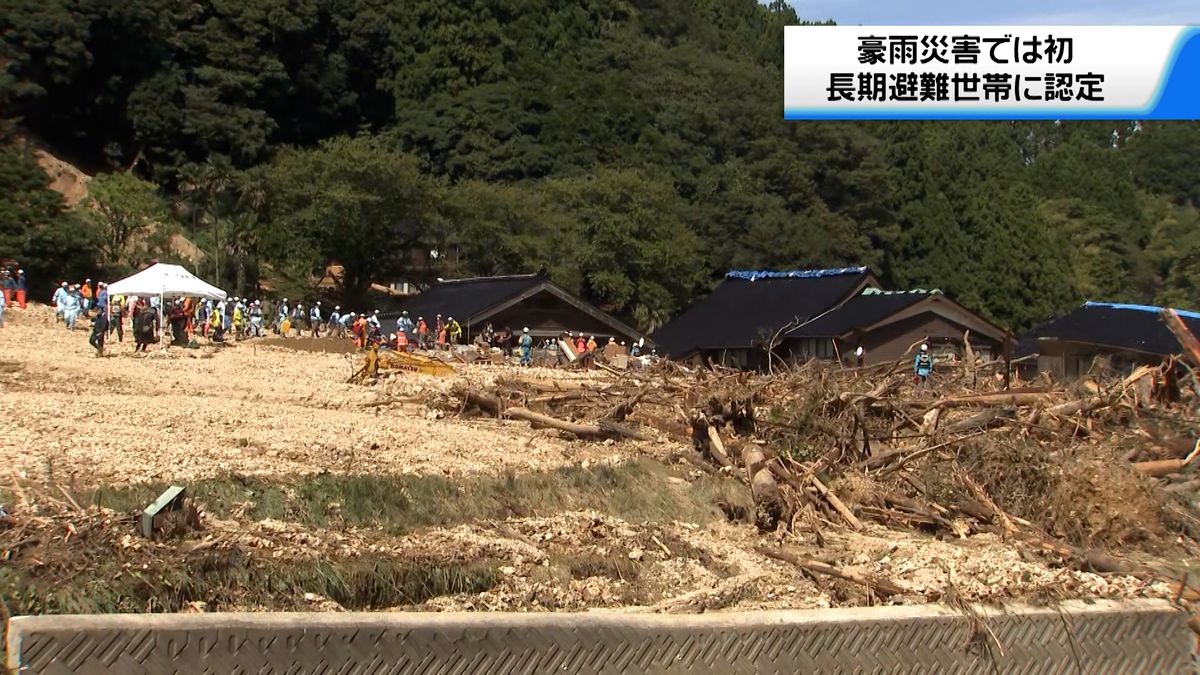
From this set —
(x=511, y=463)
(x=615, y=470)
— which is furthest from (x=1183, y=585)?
(x=511, y=463)

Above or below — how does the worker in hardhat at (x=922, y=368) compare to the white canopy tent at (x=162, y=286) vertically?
below

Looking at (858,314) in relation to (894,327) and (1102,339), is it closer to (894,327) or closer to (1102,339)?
(894,327)

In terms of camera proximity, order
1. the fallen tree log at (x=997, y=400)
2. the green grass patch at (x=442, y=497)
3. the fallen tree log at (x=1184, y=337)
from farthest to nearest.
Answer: the fallen tree log at (x=997, y=400) → the fallen tree log at (x=1184, y=337) → the green grass patch at (x=442, y=497)

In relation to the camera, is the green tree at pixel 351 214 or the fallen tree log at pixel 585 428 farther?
the green tree at pixel 351 214

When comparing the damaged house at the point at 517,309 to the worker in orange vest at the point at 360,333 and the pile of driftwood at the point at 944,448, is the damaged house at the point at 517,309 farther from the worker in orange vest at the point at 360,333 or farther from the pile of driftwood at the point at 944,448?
the pile of driftwood at the point at 944,448

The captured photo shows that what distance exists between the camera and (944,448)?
12617 millimetres

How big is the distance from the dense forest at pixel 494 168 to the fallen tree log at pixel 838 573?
3163 centimetres

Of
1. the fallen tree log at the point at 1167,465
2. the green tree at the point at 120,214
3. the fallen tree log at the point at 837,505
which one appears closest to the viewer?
the fallen tree log at the point at 837,505

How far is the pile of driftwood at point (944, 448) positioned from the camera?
11.2 meters

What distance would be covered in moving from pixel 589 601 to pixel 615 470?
13.2 ft

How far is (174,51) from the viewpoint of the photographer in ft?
191

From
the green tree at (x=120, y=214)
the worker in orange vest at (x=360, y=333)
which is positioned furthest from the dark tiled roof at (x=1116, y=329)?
the green tree at (x=120, y=214)

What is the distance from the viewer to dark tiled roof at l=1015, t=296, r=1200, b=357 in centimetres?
2669

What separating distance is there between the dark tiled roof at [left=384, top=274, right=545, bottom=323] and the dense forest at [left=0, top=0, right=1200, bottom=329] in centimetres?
430
